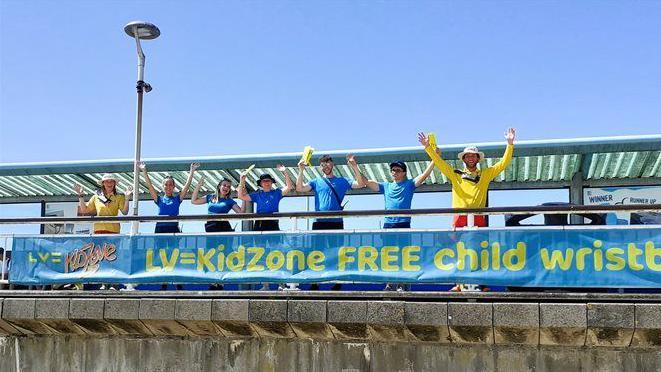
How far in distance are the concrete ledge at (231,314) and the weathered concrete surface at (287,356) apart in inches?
12.0

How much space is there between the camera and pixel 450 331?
27.9ft

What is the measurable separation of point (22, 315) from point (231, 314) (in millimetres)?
2871

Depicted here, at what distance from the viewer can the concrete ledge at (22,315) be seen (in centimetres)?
973

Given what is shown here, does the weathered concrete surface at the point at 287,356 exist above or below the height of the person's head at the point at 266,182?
below

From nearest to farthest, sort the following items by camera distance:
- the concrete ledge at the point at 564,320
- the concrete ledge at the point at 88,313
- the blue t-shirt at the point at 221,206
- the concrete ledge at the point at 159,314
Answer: the concrete ledge at the point at 564,320 → the concrete ledge at the point at 159,314 → the concrete ledge at the point at 88,313 → the blue t-shirt at the point at 221,206

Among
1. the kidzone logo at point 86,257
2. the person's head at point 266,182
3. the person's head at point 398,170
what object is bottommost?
the kidzone logo at point 86,257

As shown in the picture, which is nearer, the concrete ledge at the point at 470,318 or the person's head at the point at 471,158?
the concrete ledge at the point at 470,318

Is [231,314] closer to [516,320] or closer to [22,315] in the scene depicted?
[22,315]

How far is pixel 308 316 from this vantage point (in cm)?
880

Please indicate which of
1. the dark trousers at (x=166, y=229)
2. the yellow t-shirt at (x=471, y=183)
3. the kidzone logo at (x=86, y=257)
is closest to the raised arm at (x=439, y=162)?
the yellow t-shirt at (x=471, y=183)

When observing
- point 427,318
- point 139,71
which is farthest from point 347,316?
point 139,71

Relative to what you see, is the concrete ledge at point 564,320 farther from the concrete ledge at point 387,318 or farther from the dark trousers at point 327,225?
the dark trousers at point 327,225

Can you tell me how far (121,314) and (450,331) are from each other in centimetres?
405

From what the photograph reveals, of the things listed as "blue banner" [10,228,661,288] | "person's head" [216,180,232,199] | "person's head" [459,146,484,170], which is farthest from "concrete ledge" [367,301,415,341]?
"person's head" [216,180,232,199]
